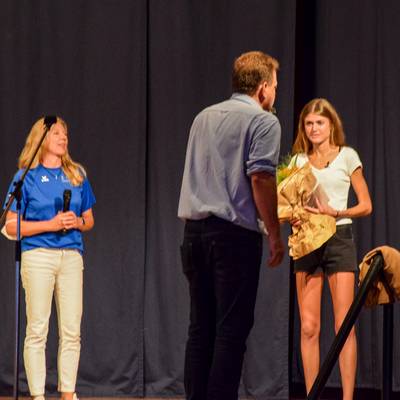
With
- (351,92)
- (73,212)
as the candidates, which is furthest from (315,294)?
(351,92)

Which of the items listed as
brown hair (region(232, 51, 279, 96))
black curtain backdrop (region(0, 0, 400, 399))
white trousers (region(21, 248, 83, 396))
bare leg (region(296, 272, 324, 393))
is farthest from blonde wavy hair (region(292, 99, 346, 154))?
white trousers (region(21, 248, 83, 396))

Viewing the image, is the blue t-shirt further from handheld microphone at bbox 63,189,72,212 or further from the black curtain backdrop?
the black curtain backdrop

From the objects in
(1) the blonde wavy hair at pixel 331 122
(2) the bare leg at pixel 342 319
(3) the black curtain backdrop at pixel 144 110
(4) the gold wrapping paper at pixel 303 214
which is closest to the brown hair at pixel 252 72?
(4) the gold wrapping paper at pixel 303 214

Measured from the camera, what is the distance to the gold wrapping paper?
472 cm

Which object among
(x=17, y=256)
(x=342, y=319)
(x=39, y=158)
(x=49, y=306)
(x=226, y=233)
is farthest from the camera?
(x=39, y=158)

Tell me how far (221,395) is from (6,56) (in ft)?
12.3

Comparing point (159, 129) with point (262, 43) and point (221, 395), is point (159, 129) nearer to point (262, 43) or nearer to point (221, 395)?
point (262, 43)

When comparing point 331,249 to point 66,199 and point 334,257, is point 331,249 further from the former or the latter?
point 66,199

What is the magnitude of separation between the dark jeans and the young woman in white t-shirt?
4.37ft

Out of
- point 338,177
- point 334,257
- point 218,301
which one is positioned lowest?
point 218,301

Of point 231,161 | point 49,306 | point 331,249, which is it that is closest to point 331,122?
point 331,249

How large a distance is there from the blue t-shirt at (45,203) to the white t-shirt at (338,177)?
4.74 feet

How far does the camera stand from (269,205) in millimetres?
3447

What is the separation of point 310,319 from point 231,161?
161cm
